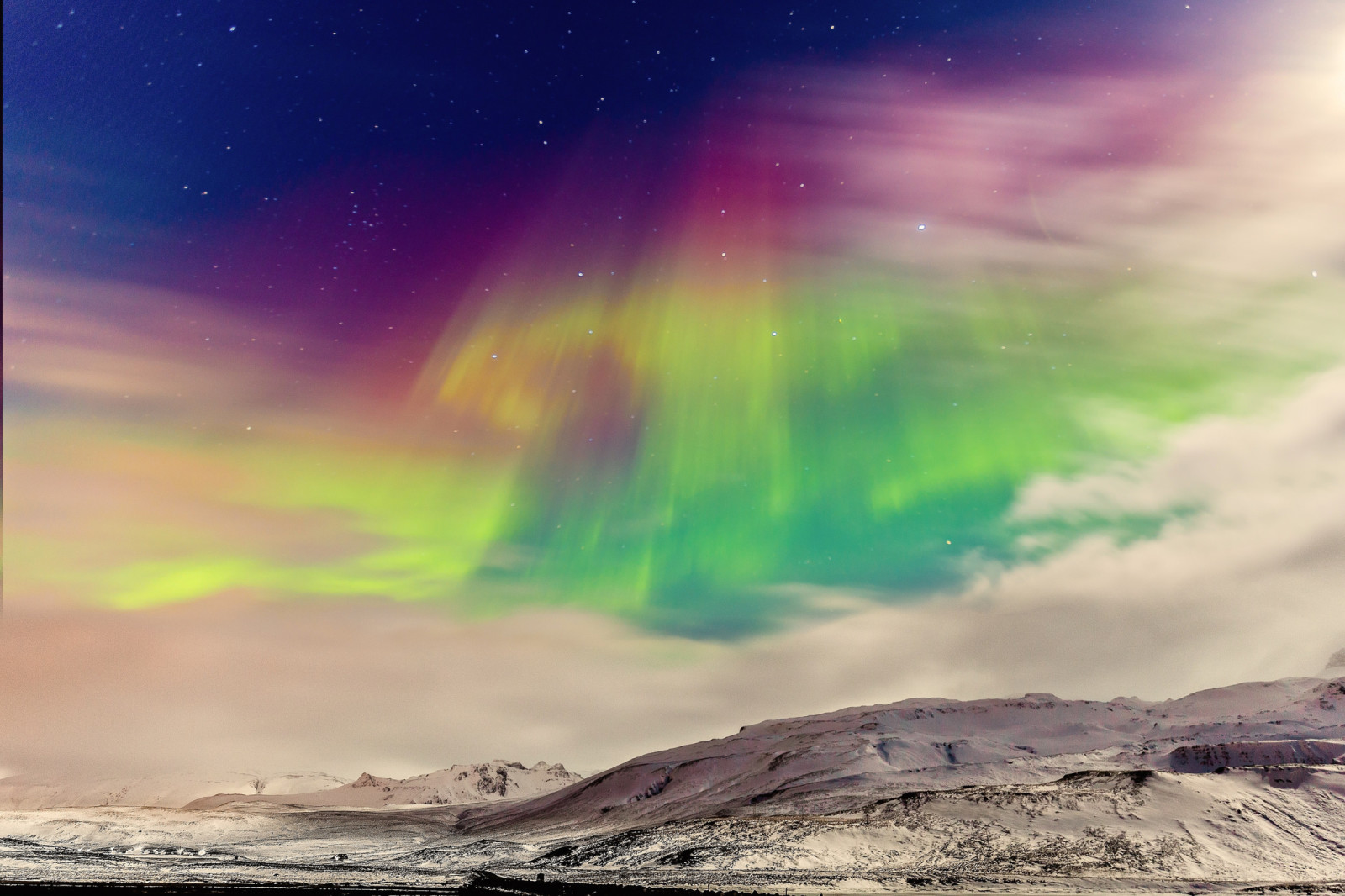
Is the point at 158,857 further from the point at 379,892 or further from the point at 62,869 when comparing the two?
the point at 379,892

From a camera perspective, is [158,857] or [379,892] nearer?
[379,892]

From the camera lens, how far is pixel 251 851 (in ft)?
418

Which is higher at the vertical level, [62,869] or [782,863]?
[62,869]

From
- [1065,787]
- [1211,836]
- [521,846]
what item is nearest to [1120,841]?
[1211,836]

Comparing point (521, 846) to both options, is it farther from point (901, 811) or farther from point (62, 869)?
point (62, 869)

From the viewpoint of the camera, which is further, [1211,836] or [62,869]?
[1211,836]

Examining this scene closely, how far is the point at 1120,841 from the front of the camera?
8950cm

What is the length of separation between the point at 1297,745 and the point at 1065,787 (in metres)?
67.5

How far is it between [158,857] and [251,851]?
20620 mm

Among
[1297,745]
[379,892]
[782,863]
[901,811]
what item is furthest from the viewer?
[1297,745]

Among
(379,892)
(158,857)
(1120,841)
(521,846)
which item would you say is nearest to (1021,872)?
(1120,841)

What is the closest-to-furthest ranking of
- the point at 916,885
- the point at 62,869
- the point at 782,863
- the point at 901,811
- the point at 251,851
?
1. the point at 916,885
2. the point at 62,869
3. the point at 782,863
4. the point at 901,811
5. the point at 251,851

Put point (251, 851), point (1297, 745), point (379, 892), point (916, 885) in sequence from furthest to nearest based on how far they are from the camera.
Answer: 1. point (1297, 745)
2. point (251, 851)
3. point (916, 885)
4. point (379, 892)

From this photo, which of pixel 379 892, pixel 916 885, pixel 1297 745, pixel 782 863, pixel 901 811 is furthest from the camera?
pixel 1297 745
